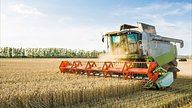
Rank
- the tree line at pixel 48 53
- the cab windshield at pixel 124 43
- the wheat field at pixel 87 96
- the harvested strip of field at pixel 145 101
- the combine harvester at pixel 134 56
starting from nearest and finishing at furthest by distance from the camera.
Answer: the wheat field at pixel 87 96 → the harvested strip of field at pixel 145 101 → the combine harvester at pixel 134 56 → the cab windshield at pixel 124 43 → the tree line at pixel 48 53

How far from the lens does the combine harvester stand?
888 cm

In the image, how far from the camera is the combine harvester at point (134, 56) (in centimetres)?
888

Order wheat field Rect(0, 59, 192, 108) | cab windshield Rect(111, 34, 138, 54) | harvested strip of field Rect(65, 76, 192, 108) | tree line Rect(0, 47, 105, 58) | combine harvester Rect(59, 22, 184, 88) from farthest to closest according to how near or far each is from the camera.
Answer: tree line Rect(0, 47, 105, 58)
cab windshield Rect(111, 34, 138, 54)
combine harvester Rect(59, 22, 184, 88)
harvested strip of field Rect(65, 76, 192, 108)
wheat field Rect(0, 59, 192, 108)

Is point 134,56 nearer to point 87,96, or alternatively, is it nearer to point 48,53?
point 87,96

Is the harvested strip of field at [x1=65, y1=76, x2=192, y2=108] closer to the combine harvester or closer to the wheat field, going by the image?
the wheat field

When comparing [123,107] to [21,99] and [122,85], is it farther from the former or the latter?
[21,99]

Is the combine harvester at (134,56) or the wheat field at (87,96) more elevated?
the combine harvester at (134,56)

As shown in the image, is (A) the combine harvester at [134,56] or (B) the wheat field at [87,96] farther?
(A) the combine harvester at [134,56]

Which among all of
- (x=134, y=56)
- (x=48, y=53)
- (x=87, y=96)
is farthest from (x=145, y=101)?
(x=48, y=53)

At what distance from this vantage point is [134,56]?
10500mm

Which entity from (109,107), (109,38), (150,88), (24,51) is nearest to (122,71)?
(150,88)

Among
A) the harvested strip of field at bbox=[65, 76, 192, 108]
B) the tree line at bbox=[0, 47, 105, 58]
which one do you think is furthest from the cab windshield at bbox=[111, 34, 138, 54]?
the tree line at bbox=[0, 47, 105, 58]

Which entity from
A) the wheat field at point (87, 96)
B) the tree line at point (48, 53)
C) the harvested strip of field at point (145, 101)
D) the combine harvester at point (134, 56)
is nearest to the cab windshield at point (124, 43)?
the combine harvester at point (134, 56)

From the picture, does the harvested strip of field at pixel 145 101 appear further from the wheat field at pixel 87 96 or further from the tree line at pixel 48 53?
the tree line at pixel 48 53
